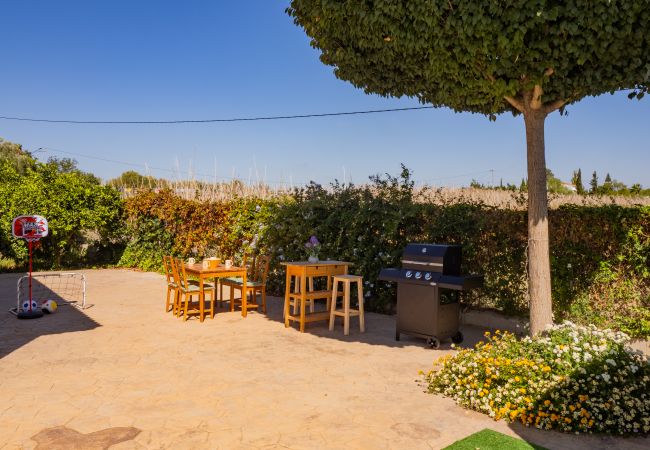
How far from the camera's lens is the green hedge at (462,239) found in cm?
609

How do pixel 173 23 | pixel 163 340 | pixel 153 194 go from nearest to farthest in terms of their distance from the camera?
pixel 163 340, pixel 153 194, pixel 173 23

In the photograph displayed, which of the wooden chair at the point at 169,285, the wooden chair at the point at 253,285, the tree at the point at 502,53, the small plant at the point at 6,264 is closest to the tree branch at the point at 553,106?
the tree at the point at 502,53

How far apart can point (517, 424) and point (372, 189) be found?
5747 mm

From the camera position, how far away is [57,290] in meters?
10.9

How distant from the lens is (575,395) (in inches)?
157

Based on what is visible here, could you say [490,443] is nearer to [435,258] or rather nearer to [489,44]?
[435,258]

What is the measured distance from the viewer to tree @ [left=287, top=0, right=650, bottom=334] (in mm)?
4094

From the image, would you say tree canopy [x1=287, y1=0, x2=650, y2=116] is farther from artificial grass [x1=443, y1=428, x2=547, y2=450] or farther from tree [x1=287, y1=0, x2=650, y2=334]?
artificial grass [x1=443, y1=428, x2=547, y2=450]

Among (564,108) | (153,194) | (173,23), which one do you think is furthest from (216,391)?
(173,23)

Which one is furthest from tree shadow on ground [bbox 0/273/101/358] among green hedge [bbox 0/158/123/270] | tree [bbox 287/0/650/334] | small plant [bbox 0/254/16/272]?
small plant [bbox 0/254/16/272]

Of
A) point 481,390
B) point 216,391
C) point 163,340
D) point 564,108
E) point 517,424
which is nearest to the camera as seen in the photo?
point 517,424

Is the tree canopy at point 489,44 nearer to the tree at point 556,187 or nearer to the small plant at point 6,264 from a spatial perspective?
the tree at point 556,187

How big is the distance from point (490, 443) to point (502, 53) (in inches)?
130

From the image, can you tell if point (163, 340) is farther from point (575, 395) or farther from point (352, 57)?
point (575, 395)
